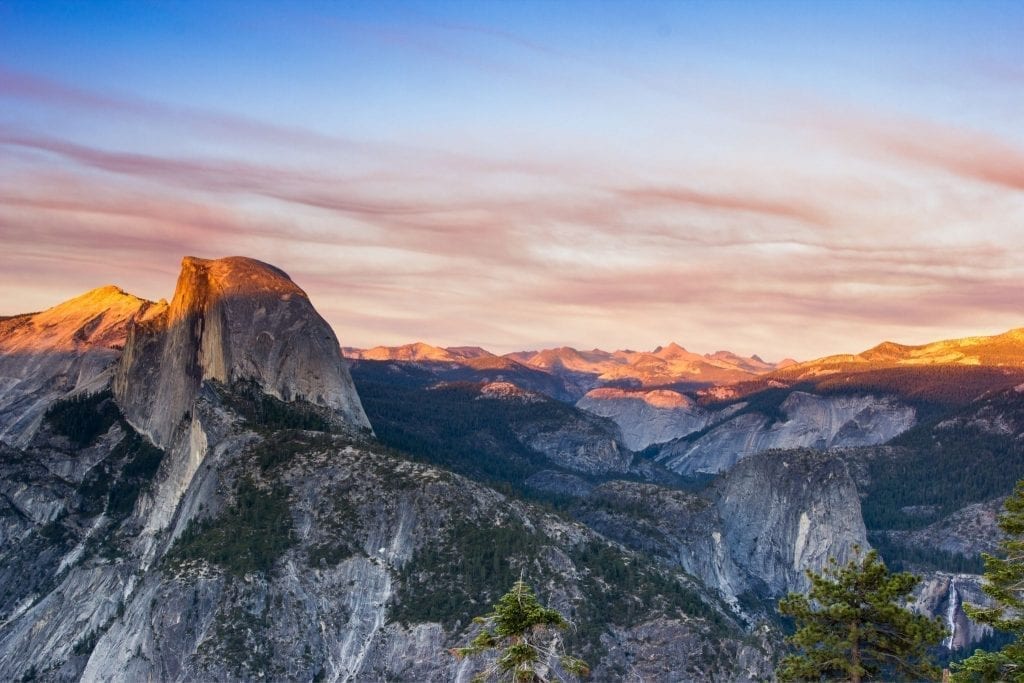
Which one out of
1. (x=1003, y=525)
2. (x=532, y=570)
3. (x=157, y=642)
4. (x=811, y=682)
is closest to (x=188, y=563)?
(x=157, y=642)

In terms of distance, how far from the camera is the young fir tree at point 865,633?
214ft

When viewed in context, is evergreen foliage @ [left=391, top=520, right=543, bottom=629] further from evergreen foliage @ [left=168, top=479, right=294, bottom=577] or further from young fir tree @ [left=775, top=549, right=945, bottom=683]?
young fir tree @ [left=775, top=549, right=945, bottom=683]

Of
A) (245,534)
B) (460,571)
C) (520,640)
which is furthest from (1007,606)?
(245,534)

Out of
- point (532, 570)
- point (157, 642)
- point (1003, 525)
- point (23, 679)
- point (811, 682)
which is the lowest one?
point (23, 679)

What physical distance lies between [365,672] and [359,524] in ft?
85.4

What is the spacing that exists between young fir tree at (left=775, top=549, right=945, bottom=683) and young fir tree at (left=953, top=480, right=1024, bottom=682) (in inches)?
187

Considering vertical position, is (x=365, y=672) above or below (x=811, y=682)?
below

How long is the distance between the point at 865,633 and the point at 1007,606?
9226mm

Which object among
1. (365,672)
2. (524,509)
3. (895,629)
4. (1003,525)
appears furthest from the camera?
(524,509)

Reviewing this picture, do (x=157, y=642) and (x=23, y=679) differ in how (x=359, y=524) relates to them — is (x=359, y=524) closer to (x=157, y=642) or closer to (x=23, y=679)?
(x=157, y=642)

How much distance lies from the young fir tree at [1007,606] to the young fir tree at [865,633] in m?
4.75

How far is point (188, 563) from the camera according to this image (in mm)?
163625

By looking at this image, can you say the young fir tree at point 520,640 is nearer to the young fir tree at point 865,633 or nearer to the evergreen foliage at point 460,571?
the young fir tree at point 865,633

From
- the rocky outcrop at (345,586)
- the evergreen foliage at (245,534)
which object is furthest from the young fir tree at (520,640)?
the evergreen foliage at (245,534)
